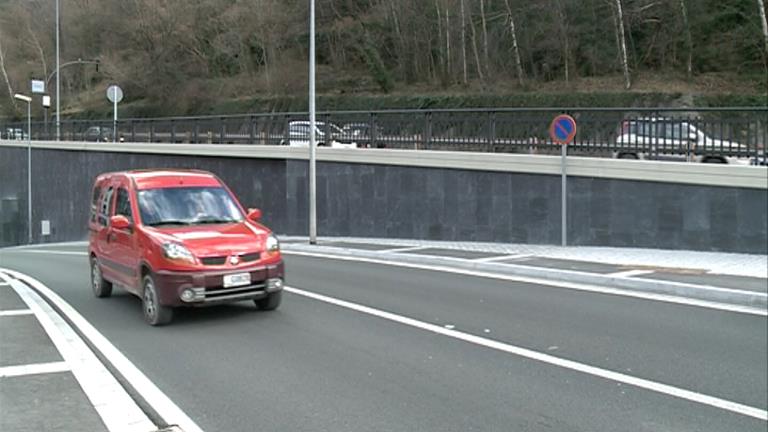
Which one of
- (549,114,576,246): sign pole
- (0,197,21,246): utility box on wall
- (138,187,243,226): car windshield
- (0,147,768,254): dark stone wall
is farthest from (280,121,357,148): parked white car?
(0,197,21,246): utility box on wall

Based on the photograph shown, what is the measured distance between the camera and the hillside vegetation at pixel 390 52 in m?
44.9

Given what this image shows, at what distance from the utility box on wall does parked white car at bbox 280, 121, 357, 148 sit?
103 feet

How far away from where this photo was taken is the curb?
9898 millimetres

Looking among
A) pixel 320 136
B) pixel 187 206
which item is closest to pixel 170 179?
pixel 187 206

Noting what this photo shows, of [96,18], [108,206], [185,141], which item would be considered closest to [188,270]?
[108,206]

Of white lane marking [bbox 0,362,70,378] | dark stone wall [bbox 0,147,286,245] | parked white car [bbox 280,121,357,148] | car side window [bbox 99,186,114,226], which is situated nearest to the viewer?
white lane marking [bbox 0,362,70,378]

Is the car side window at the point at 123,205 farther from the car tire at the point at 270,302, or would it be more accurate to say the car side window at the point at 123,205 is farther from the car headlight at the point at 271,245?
the car tire at the point at 270,302

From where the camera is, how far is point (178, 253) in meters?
9.09

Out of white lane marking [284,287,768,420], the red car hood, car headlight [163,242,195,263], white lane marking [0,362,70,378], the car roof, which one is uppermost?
the car roof

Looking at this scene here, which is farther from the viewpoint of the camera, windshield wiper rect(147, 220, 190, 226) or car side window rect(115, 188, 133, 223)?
car side window rect(115, 188, 133, 223)

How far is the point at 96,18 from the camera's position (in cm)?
7812

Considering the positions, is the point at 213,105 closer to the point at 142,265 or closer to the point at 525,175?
the point at 525,175

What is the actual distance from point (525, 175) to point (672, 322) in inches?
339

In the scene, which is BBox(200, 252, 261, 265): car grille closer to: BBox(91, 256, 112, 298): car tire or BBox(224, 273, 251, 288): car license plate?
BBox(224, 273, 251, 288): car license plate
